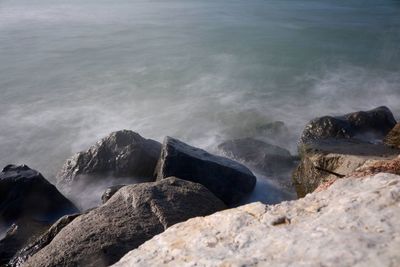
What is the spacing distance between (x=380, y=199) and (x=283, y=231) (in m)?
0.70

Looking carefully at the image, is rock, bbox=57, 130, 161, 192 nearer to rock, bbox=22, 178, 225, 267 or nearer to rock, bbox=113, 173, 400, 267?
rock, bbox=22, 178, 225, 267

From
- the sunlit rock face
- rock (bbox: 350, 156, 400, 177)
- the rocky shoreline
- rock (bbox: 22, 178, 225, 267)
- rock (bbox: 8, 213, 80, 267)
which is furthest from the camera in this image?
the sunlit rock face

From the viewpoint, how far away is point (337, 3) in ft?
107

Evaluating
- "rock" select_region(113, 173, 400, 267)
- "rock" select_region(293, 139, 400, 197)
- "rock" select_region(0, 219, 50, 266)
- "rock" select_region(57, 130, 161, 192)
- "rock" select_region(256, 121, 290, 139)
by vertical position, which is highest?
"rock" select_region(113, 173, 400, 267)

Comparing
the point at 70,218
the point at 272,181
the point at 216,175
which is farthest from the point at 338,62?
the point at 70,218

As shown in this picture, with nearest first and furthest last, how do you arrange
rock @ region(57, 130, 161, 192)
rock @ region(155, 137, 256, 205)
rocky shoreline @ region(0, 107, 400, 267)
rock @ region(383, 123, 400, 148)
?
rocky shoreline @ region(0, 107, 400, 267) < rock @ region(155, 137, 256, 205) < rock @ region(383, 123, 400, 148) < rock @ region(57, 130, 161, 192)

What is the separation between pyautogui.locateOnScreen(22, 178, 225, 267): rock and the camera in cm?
Result: 453

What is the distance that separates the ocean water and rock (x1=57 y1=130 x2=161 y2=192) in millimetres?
1554

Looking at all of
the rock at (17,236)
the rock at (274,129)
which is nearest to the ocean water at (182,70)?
the rock at (274,129)

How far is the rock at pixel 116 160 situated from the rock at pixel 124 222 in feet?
8.36

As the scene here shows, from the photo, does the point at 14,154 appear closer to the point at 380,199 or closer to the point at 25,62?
the point at 25,62

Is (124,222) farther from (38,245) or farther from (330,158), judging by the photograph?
(330,158)

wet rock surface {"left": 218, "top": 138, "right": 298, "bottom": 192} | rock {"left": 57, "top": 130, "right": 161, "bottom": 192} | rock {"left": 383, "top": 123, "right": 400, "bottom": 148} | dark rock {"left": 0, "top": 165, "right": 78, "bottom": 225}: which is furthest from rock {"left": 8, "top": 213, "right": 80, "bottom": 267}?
rock {"left": 383, "top": 123, "right": 400, "bottom": 148}

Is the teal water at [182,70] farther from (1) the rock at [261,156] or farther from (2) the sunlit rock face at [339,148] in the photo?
(2) the sunlit rock face at [339,148]
